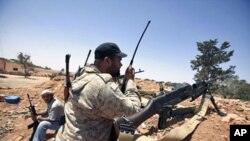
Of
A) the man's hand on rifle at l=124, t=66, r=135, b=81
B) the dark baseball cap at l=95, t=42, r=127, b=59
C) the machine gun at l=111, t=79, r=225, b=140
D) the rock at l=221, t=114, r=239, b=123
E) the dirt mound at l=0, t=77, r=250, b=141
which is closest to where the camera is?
the machine gun at l=111, t=79, r=225, b=140

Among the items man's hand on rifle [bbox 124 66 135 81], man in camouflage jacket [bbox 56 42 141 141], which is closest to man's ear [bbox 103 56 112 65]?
man in camouflage jacket [bbox 56 42 141 141]

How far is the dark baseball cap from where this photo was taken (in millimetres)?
2445

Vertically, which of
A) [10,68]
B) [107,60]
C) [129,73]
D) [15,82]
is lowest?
[15,82]

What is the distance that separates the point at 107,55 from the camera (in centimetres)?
245

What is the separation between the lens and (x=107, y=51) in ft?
8.02

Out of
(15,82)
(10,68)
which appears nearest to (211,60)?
(15,82)

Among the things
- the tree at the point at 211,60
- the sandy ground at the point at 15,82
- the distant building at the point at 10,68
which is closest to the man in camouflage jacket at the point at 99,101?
the sandy ground at the point at 15,82

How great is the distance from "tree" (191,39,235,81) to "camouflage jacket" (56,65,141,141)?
33.1 meters

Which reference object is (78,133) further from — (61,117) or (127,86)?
(61,117)

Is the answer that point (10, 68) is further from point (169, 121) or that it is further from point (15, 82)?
point (169, 121)

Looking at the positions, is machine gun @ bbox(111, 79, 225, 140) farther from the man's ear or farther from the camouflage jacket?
the man's ear

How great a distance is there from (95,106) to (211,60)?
35706mm

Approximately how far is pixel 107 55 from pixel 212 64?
35337 mm

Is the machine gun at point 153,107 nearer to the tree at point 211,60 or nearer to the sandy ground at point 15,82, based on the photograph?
the sandy ground at point 15,82
